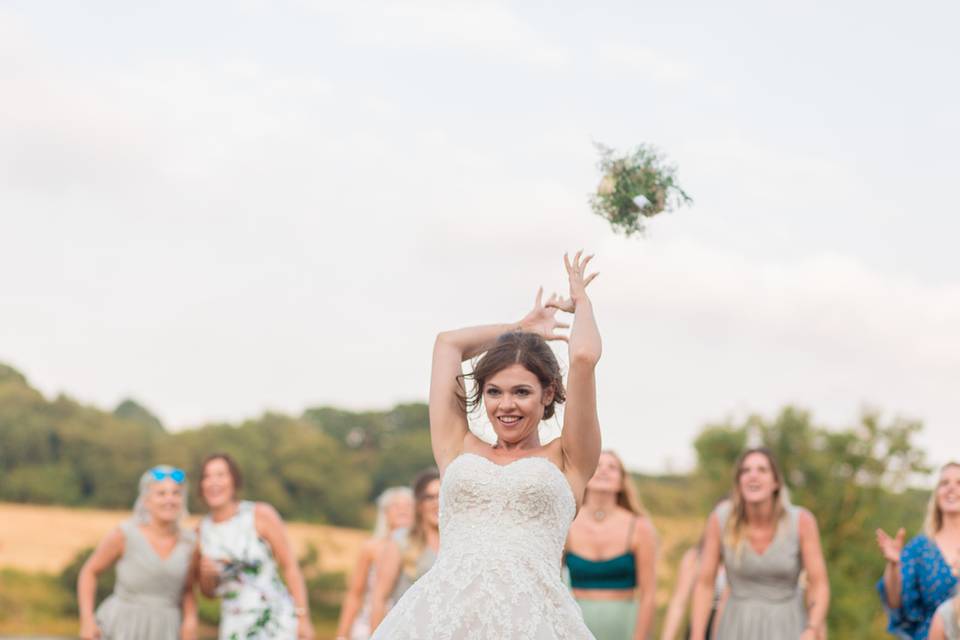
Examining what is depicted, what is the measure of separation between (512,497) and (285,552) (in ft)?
18.6

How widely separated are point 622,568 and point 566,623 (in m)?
4.70

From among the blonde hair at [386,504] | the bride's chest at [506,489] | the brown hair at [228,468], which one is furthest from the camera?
the blonde hair at [386,504]

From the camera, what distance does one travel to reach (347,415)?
163 ft

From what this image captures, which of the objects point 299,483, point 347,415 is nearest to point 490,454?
point 299,483

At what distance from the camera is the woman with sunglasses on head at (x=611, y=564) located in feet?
31.6

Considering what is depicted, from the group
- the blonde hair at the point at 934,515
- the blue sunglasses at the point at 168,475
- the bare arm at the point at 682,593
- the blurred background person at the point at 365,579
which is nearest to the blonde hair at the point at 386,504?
the blurred background person at the point at 365,579

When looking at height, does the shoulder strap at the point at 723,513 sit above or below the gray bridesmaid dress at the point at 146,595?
above

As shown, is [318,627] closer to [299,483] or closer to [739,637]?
[299,483]

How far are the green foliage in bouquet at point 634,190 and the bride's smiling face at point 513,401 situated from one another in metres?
0.90

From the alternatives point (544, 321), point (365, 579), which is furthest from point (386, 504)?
point (544, 321)

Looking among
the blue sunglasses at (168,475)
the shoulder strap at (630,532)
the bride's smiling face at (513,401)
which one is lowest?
the shoulder strap at (630,532)

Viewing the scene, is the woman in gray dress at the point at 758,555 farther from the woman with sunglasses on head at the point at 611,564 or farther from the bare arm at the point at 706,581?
the woman with sunglasses on head at the point at 611,564

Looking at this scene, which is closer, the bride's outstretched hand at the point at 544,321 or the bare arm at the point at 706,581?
the bride's outstretched hand at the point at 544,321

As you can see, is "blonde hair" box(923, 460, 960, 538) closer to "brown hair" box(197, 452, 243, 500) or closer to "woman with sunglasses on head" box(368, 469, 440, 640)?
"woman with sunglasses on head" box(368, 469, 440, 640)
